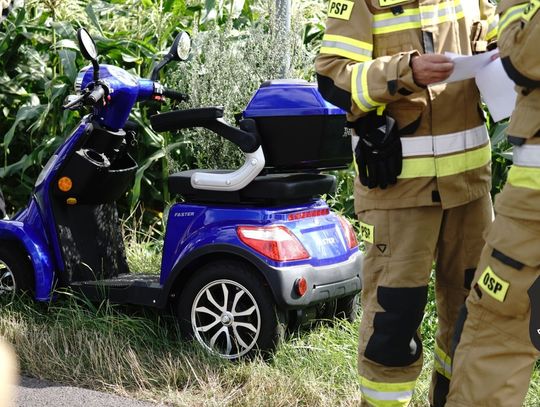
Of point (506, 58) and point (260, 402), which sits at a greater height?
point (506, 58)

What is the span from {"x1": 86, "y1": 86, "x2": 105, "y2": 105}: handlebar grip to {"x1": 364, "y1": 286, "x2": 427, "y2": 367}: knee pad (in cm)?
192

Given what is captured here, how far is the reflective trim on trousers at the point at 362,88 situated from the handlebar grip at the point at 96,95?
5.62 ft

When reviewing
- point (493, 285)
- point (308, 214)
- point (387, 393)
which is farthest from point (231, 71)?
point (493, 285)

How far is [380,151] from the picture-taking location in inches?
127

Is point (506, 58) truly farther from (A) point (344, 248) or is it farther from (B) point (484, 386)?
(A) point (344, 248)

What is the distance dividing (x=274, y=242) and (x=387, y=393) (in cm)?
113

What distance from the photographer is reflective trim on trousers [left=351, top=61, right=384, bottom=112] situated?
3162mm

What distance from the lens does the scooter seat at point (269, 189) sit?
428cm

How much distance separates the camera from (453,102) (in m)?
3.27

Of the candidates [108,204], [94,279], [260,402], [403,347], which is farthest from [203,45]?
[403,347]

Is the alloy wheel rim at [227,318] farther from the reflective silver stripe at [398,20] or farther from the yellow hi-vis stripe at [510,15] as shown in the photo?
the yellow hi-vis stripe at [510,15]

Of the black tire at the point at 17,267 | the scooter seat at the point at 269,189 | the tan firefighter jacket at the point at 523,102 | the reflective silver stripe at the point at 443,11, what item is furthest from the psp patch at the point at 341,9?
the black tire at the point at 17,267

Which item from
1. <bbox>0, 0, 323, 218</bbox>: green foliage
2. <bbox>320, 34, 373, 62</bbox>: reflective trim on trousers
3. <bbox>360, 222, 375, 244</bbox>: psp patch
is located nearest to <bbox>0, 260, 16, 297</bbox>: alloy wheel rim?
<bbox>0, 0, 323, 218</bbox>: green foliage

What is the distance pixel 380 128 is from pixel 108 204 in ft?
7.49
